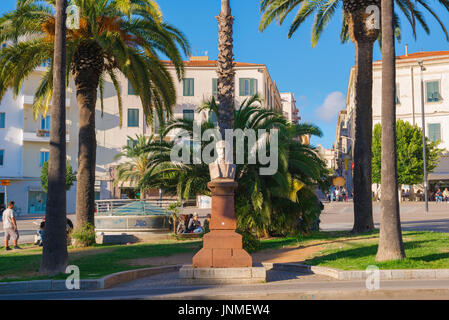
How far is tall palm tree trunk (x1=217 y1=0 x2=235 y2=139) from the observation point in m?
15.1

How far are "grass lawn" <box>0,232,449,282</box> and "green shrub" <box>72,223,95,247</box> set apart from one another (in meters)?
0.44

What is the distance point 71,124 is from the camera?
50250 millimetres

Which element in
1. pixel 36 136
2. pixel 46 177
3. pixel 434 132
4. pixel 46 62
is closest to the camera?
pixel 46 62

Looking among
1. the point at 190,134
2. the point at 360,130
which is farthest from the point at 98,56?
the point at 360,130

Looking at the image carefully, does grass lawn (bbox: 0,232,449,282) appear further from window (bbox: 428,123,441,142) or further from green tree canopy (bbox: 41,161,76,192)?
window (bbox: 428,123,441,142)

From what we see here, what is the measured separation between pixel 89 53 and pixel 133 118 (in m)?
35.4

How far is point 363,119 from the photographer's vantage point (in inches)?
703

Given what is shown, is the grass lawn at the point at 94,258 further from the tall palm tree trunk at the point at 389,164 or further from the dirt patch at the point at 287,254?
the tall palm tree trunk at the point at 389,164

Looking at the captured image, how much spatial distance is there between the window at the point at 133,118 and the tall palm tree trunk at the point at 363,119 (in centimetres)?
3705

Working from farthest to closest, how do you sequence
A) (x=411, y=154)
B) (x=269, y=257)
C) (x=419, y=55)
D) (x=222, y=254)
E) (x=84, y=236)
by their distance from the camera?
1. (x=419, y=55)
2. (x=411, y=154)
3. (x=84, y=236)
4. (x=269, y=257)
5. (x=222, y=254)

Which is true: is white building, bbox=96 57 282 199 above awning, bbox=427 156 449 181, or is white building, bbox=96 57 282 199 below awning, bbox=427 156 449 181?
above

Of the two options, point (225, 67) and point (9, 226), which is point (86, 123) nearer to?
point (9, 226)

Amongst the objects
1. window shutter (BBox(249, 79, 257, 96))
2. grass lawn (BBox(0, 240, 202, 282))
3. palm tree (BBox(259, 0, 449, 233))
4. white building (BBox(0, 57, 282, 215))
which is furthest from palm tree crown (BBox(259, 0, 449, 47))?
window shutter (BBox(249, 79, 257, 96))

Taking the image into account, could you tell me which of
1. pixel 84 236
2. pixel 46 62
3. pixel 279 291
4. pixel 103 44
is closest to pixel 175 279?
pixel 279 291
